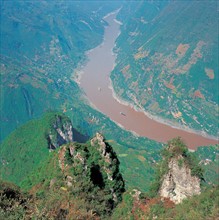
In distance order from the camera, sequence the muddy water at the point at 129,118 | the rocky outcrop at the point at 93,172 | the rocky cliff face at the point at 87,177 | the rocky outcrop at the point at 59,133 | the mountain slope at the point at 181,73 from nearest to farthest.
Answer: the rocky cliff face at the point at 87,177 → the rocky outcrop at the point at 93,172 → the rocky outcrop at the point at 59,133 → the muddy water at the point at 129,118 → the mountain slope at the point at 181,73

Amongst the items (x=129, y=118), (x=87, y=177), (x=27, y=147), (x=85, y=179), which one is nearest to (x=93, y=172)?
(x=87, y=177)

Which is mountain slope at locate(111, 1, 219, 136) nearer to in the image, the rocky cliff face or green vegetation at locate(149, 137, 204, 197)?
green vegetation at locate(149, 137, 204, 197)

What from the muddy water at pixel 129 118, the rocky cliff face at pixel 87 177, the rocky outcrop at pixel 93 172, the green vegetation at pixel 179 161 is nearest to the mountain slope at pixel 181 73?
the muddy water at pixel 129 118

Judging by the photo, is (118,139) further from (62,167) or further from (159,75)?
(62,167)

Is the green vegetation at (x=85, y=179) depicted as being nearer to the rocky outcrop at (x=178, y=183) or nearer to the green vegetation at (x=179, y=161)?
the green vegetation at (x=179, y=161)

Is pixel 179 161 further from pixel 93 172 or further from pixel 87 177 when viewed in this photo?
pixel 87 177

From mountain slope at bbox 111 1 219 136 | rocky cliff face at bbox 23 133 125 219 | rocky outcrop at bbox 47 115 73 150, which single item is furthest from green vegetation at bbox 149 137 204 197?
mountain slope at bbox 111 1 219 136
